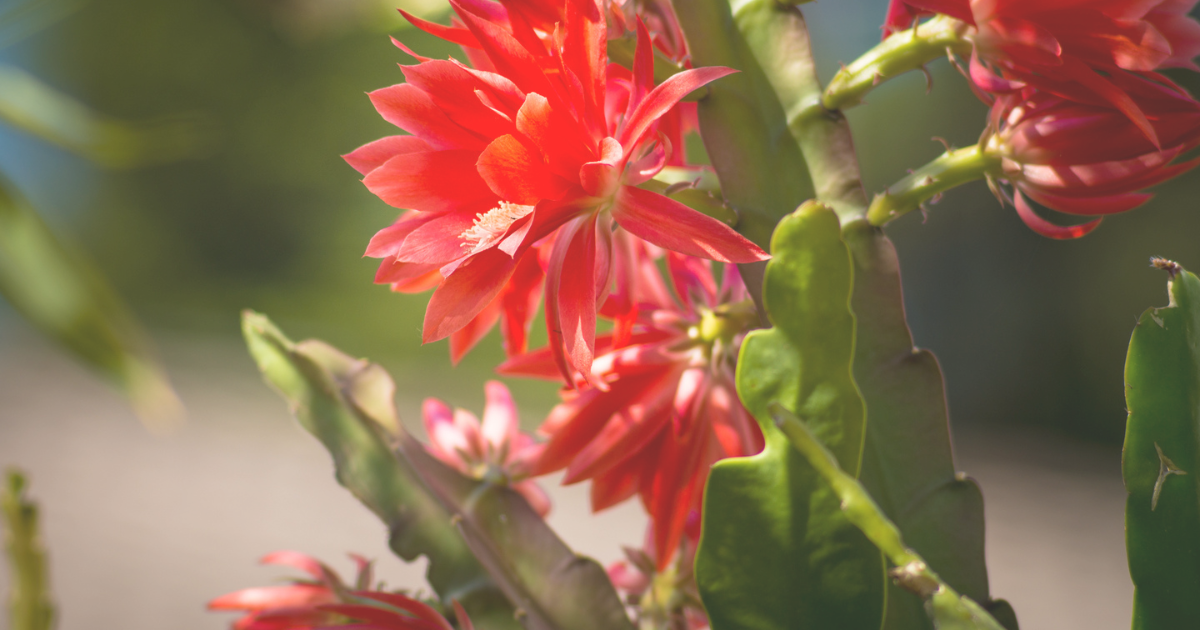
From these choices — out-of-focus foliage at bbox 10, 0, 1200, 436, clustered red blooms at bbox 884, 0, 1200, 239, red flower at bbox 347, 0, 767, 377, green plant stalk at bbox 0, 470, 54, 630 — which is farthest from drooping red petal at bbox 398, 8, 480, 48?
out-of-focus foliage at bbox 10, 0, 1200, 436

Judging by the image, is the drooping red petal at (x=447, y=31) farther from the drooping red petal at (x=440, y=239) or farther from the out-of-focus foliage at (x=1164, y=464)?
the out-of-focus foliage at (x=1164, y=464)

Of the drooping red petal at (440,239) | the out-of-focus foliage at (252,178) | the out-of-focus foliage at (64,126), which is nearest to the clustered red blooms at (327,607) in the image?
the drooping red petal at (440,239)

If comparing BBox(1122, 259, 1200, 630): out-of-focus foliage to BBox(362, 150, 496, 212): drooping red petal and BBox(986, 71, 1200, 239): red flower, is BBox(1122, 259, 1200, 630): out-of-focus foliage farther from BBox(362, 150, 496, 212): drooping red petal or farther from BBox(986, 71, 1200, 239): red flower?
BBox(362, 150, 496, 212): drooping red petal

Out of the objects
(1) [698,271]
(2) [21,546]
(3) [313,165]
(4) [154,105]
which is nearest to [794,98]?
(1) [698,271]

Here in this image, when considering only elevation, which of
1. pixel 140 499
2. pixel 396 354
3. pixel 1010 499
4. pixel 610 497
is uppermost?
pixel 396 354

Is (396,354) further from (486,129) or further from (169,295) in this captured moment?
(486,129)

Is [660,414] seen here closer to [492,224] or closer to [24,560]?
[492,224]
